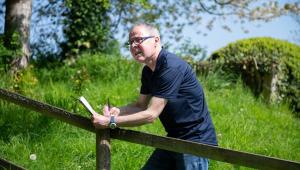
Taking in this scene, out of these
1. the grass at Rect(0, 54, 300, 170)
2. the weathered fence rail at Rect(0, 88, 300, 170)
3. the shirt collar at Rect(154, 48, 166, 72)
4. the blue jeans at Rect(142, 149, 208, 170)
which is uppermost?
the shirt collar at Rect(154, 48, 166, 72)

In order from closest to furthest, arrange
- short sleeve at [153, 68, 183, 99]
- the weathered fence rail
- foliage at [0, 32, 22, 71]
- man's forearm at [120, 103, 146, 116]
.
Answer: the weathered fence rail → short sleeve at [153, 68, 183, 99] → man's forearm at [120, 103, 146, 116] → foliage at [0, 32, 22, 71]

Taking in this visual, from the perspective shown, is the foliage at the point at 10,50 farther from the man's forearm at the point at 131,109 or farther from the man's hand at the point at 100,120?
the man's hand at the point at 100,120

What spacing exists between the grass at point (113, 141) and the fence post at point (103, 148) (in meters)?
1.78

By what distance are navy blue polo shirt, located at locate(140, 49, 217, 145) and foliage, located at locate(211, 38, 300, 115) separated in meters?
6.77

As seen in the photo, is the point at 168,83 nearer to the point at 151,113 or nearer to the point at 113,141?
the point at 151,113

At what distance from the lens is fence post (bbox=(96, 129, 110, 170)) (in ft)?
12.9

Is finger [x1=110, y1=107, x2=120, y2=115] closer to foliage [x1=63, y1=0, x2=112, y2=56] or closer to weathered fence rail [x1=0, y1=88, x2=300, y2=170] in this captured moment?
weathered fence rail [x1=0, y1=88, x2=300, y2=170]

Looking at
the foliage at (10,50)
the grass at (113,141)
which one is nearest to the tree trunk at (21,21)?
the foliage at (10,50)

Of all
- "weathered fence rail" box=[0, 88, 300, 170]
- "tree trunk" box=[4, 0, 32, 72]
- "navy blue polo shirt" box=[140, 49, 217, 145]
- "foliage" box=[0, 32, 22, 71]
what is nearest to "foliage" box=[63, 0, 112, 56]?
"tree trunk" box=[4, 0, 32, 72]

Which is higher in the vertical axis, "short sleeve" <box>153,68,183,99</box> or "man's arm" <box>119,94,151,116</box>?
"short sleeve" <box>153,68,183,99</box>

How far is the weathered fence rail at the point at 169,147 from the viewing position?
294cm

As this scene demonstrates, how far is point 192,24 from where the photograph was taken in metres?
16.2

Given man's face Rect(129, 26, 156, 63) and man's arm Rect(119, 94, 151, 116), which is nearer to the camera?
man's face Rect(129, 26, 156, 63)

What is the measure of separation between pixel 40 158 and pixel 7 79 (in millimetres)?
3504
